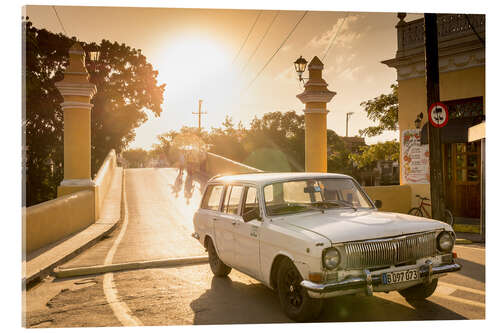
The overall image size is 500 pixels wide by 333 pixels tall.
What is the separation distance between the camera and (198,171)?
105 feet

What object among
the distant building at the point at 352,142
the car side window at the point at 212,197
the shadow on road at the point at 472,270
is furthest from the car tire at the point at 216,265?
the distant building at the point at 352,142

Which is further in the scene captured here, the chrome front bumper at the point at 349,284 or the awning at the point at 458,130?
the awning at the point at 458,130

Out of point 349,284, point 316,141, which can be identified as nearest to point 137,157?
point 316,141

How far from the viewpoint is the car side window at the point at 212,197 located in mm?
6889

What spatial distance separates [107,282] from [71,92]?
8.32 m

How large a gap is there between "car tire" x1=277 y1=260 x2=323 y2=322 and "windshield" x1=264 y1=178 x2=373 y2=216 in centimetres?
83

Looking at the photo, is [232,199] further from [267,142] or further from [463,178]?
[267,142]

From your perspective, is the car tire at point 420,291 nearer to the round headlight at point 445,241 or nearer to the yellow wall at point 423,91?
the round headlight at point 445,241

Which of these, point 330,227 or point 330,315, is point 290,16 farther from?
point 330,315

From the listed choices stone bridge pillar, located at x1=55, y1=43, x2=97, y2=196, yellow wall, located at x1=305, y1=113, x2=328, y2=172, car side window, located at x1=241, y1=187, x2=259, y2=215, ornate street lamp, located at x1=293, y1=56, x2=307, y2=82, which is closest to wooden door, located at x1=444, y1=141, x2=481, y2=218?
yellow wall, located at x1=305, y1=113, x2=328, y2=172

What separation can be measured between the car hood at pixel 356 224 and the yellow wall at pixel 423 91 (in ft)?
29.4

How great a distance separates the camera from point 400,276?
4484mm

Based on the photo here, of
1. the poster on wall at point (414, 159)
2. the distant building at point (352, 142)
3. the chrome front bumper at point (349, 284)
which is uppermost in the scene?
the distant building at point (352, 142)

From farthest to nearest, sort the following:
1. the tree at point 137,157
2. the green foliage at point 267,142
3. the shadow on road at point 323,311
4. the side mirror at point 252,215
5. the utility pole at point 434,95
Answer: the tree at point 137,157 → the green foliage at point 267,142 → the utility pole at point 434,95 → the side mirror at point 252,215 → the shadow on road at point 323,311
